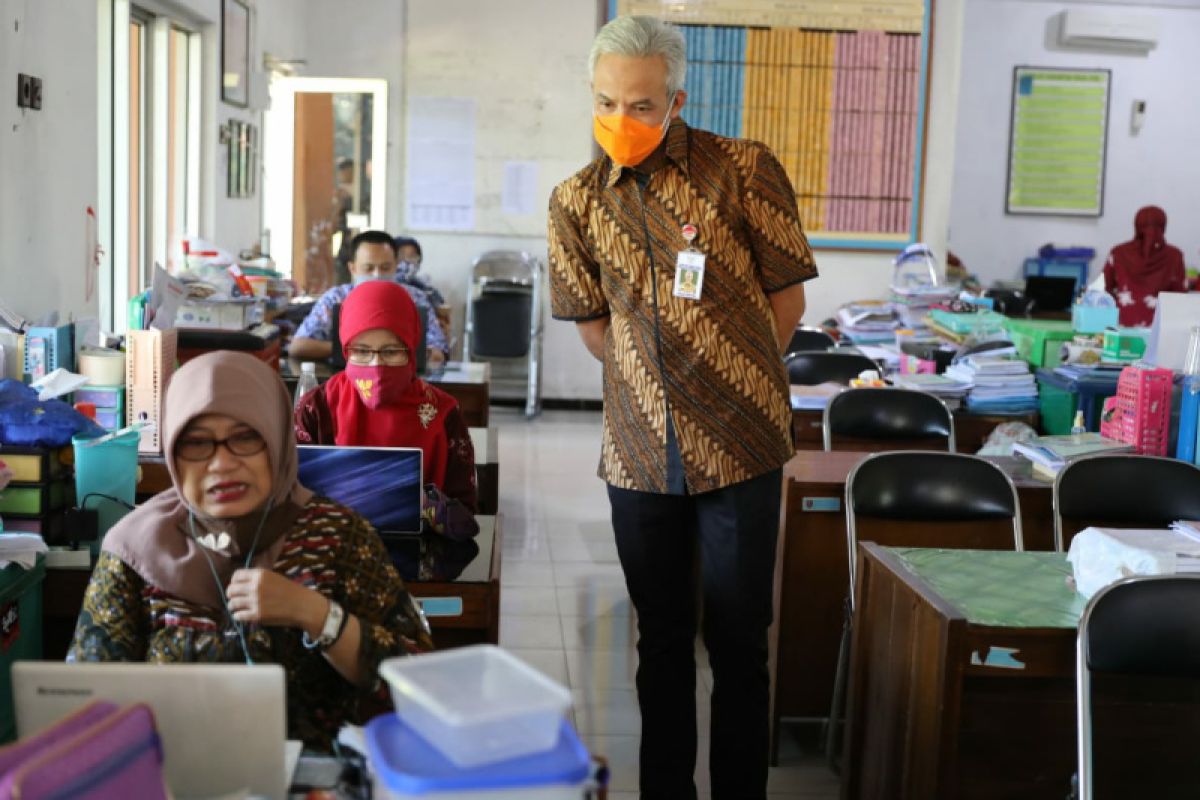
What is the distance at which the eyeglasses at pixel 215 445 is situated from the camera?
1.94m

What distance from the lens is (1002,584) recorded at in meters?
2.65

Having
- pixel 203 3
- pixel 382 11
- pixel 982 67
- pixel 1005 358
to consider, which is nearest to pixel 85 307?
pixel 203 3

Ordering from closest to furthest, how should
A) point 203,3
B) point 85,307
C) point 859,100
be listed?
point 85,307 < point 203,3 < point 859,100

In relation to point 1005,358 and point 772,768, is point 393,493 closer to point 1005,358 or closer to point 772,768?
point 772,768

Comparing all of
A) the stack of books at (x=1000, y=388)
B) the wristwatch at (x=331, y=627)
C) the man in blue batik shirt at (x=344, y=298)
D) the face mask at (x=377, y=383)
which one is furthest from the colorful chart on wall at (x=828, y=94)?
the wristwatch at (x=331, y=627)

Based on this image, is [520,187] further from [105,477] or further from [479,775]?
[479,775]

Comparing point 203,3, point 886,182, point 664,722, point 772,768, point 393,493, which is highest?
point 203,3

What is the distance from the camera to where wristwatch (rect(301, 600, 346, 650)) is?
1871 millimetres

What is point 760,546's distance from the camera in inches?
104

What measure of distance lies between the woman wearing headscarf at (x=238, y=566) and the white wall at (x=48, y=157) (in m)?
2.30

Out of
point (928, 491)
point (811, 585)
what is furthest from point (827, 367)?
point (928, 491)

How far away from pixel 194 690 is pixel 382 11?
8.62 metres

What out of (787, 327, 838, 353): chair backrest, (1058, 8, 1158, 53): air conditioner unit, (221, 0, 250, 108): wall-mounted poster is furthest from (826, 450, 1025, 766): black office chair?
(1058, 8, 1158, 53): air conditioner unit

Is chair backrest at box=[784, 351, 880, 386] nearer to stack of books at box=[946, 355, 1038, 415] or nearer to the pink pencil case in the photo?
stack of books at box=[946, 355, 1038, 415]
